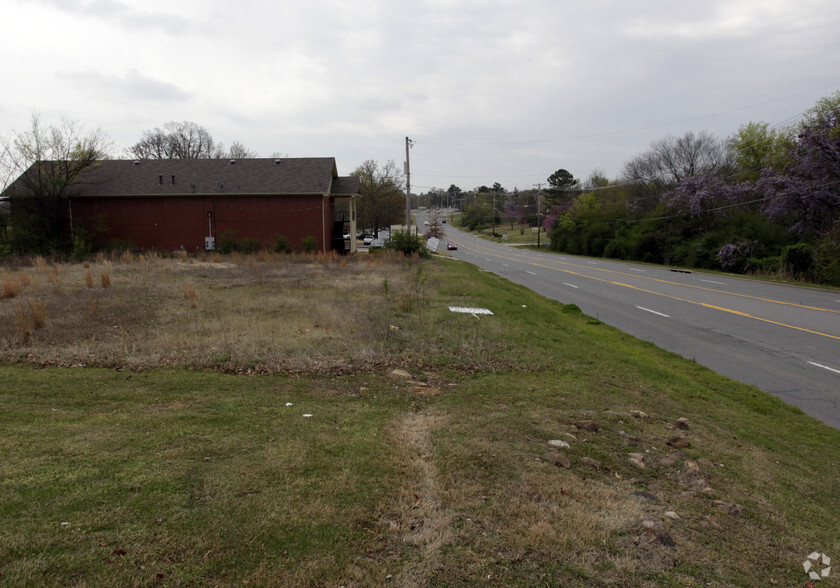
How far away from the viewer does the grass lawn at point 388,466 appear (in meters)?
3.16

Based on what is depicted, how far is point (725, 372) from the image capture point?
10055 millimetres

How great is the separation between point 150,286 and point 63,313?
6.03 meters

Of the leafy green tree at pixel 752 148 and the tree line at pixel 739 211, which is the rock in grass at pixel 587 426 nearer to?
the tree line at pixel 739 211

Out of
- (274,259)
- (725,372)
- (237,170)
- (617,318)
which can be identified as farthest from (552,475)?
(237,170)

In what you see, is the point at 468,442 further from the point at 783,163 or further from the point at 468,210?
the point at 468,210

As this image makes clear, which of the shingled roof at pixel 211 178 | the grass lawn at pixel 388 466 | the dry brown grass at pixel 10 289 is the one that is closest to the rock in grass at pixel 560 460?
the grass lawn at pixel 388 466

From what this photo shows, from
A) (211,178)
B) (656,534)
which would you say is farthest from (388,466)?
(211,178)

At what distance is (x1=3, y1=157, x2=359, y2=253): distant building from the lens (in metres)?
41.2

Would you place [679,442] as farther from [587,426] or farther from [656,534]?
[656,534]

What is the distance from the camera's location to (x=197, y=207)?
4172cm

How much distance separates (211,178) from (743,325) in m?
39.1

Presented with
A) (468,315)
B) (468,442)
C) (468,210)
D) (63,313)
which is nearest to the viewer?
(468,442)

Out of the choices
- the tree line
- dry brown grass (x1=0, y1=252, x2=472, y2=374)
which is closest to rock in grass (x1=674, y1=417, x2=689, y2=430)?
dry brown grass (x1=0, y1=252, x2=472, y2=374)

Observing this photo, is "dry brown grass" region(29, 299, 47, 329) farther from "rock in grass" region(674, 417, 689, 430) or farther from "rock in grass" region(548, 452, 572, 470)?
"rock in grass" region(674, 417, 689, 430)
